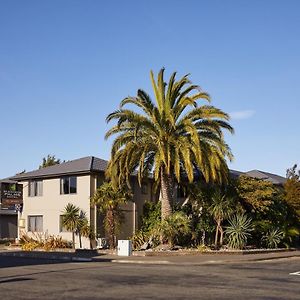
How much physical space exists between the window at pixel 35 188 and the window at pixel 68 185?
2.48 m

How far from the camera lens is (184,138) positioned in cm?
3145

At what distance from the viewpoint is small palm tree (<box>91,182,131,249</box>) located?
33.9 meters

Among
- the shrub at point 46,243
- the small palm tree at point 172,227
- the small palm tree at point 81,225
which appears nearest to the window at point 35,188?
the shrub at point 46,243

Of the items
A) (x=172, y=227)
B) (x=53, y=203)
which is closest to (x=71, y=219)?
(x=53, y=203)

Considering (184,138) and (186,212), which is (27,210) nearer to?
(186,212)

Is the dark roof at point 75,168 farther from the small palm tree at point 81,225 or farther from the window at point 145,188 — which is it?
the window at point 145,188

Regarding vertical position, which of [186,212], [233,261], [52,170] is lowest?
[233,261]

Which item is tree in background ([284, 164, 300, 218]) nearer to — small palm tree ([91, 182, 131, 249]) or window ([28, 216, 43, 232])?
small palm tree ([91, 182, 131, 249])

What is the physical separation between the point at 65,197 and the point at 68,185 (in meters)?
0.87

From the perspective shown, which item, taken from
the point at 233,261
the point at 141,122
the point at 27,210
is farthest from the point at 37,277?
the point at 27,210

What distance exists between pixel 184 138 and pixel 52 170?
12534mm

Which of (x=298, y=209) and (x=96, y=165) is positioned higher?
(x=96, y=165)

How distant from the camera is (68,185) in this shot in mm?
38250

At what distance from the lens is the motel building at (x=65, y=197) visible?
120 ft
